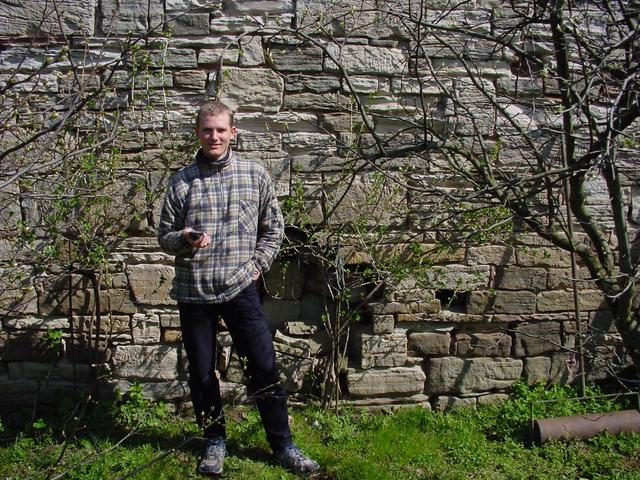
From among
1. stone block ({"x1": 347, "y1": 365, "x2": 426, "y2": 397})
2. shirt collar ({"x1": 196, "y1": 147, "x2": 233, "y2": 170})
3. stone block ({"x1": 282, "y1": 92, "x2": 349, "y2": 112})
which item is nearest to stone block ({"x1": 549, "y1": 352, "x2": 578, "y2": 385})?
stone block ({"x1": 347, "y1": 365, "x2": 426, "y2": 397})

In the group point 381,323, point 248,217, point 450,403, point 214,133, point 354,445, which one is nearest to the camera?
point 214,133

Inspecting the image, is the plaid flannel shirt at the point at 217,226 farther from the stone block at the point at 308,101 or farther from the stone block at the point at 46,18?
the stone block at the point at 46,18

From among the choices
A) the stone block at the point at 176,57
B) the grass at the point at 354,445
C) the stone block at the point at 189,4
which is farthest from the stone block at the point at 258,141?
the grass at the point at 354,445

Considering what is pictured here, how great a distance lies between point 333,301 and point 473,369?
96cm

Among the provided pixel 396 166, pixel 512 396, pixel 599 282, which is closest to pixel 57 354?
pixel 396 166

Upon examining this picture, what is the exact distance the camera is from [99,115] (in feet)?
12.6

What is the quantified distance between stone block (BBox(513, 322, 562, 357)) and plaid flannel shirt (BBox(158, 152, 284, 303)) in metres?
1.81

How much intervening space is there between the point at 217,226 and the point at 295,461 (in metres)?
1.20

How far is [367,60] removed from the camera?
3971mm

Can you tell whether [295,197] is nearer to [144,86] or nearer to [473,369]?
[144,86]

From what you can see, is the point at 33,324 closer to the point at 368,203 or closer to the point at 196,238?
the point at 196,238

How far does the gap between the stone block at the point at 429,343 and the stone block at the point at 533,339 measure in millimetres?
443

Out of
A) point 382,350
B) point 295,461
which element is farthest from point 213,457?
point 382,350

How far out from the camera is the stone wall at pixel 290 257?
12.7 ft
